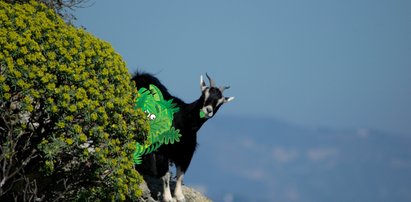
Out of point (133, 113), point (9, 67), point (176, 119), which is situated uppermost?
point (176, 119)

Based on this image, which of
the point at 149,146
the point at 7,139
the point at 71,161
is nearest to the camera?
the point at 7,139

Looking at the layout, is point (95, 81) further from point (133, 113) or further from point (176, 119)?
point (176, 119)

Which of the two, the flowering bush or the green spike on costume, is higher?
the green spike on costume

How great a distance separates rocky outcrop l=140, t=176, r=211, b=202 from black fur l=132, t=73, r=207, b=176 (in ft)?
1.29

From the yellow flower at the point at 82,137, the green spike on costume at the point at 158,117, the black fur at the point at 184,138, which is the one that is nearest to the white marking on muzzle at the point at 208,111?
the black fur at the point at 184,138

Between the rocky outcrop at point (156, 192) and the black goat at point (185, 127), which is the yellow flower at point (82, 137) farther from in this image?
the black goat at point (185, 127)

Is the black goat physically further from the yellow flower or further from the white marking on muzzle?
the yellow flower

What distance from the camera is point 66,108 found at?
13.5 meters

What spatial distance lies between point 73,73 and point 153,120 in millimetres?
3348

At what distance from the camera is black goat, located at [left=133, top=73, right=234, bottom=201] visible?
16781 millimetres

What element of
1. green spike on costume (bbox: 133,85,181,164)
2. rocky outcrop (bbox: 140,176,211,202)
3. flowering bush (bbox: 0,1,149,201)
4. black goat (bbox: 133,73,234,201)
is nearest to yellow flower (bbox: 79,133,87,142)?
flowering bush (bbox: 0,1,149,201)

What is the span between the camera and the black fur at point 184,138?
17.2m

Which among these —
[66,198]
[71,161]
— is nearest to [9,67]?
[71,161]

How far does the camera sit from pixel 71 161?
46.4 feet
